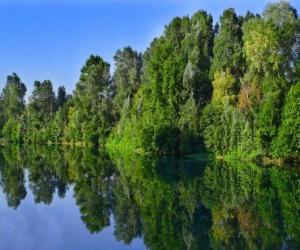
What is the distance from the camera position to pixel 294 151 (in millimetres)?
51625

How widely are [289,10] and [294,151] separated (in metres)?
18.2

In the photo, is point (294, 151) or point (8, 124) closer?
point (294, 151)

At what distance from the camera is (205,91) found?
2857 inches

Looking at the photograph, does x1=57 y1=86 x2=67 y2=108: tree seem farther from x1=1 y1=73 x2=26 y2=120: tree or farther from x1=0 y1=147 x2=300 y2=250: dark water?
x1=0 y1=147 x2=300 y2=250: dark water

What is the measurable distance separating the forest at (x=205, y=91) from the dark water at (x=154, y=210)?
35.9 ft

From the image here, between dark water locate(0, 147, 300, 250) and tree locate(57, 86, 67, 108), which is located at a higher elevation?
tree locate(57, 86, 67, 108)

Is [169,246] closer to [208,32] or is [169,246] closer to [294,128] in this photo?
[294,128]

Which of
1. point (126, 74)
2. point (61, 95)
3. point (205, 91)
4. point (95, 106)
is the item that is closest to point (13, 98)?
point (61, 95)

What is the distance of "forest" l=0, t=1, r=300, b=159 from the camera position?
54781 millimetres

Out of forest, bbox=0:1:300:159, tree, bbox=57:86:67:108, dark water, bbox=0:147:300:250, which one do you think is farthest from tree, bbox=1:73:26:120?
dark water, bbox=0:147:300:250

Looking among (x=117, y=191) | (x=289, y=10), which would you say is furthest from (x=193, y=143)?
(x=117, y=191)

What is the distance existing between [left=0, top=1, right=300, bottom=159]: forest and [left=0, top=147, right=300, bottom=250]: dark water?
10933mm

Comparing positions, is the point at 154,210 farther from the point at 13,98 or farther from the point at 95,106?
the point at 13,98

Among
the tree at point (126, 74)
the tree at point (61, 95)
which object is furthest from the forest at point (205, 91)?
the tree at point (61, 95)
